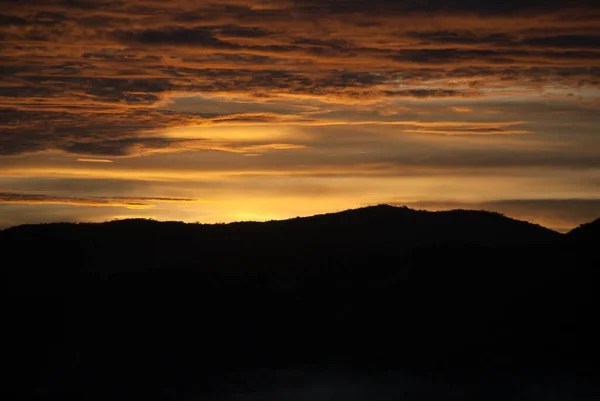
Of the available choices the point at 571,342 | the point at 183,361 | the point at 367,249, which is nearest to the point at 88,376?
the point at 183,361

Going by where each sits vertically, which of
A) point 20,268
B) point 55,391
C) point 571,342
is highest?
point 20,268

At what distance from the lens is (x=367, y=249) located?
86.9 m

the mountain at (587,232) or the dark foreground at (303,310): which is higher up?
the mountain at (587,232)

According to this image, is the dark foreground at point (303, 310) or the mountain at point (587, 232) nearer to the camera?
the dark foreground at point (303, 310)

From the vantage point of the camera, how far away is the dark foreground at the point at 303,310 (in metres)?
Answer: 65.5

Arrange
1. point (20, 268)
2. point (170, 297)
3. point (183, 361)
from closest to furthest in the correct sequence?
point (183, 361) → point (170, 297) → point (20, 268)

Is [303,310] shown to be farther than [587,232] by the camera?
No

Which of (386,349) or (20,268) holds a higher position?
(20,268)

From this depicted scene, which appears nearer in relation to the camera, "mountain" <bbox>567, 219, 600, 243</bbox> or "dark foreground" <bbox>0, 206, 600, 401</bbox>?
"dark foreground" <bbox>0, 206, 600, 401</bbox>

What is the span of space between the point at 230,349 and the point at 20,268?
24.0 metres

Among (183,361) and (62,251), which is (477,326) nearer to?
(183,361)

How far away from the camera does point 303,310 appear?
258ft

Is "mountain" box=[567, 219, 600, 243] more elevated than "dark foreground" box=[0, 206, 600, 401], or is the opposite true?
"mountain" box=[567, 219, 600, 243]

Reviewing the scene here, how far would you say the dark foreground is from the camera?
65500mm
